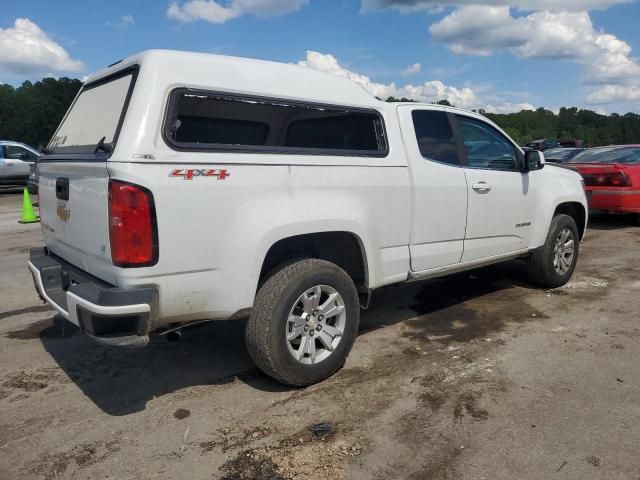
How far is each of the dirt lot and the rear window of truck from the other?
5.31 feet

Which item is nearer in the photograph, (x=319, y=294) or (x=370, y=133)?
(x=319, y=294)

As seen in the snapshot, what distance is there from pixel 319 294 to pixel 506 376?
1.45 m

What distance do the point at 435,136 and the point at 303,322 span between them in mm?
2017

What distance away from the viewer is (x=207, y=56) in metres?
3.37

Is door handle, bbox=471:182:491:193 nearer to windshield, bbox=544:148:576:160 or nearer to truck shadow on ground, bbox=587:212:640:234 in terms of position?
truck shadow on ground, bbox=587:212:640:234

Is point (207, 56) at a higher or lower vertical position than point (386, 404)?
higher

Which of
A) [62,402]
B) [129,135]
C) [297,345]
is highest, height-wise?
[129,135]

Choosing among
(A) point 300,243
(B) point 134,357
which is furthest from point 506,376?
(B) point 134,357

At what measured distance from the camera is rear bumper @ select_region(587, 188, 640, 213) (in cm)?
Result: 963

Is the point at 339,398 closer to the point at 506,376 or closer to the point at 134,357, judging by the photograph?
the point at 506,376

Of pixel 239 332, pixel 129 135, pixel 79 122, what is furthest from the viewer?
pixel 239 332

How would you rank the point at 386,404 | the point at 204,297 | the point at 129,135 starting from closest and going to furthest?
1. the point at 129,135
2. the point at 204,297
3. the point at 386,404

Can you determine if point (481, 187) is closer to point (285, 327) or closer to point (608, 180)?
point (285, 327)

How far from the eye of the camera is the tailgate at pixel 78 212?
3.07 meters
